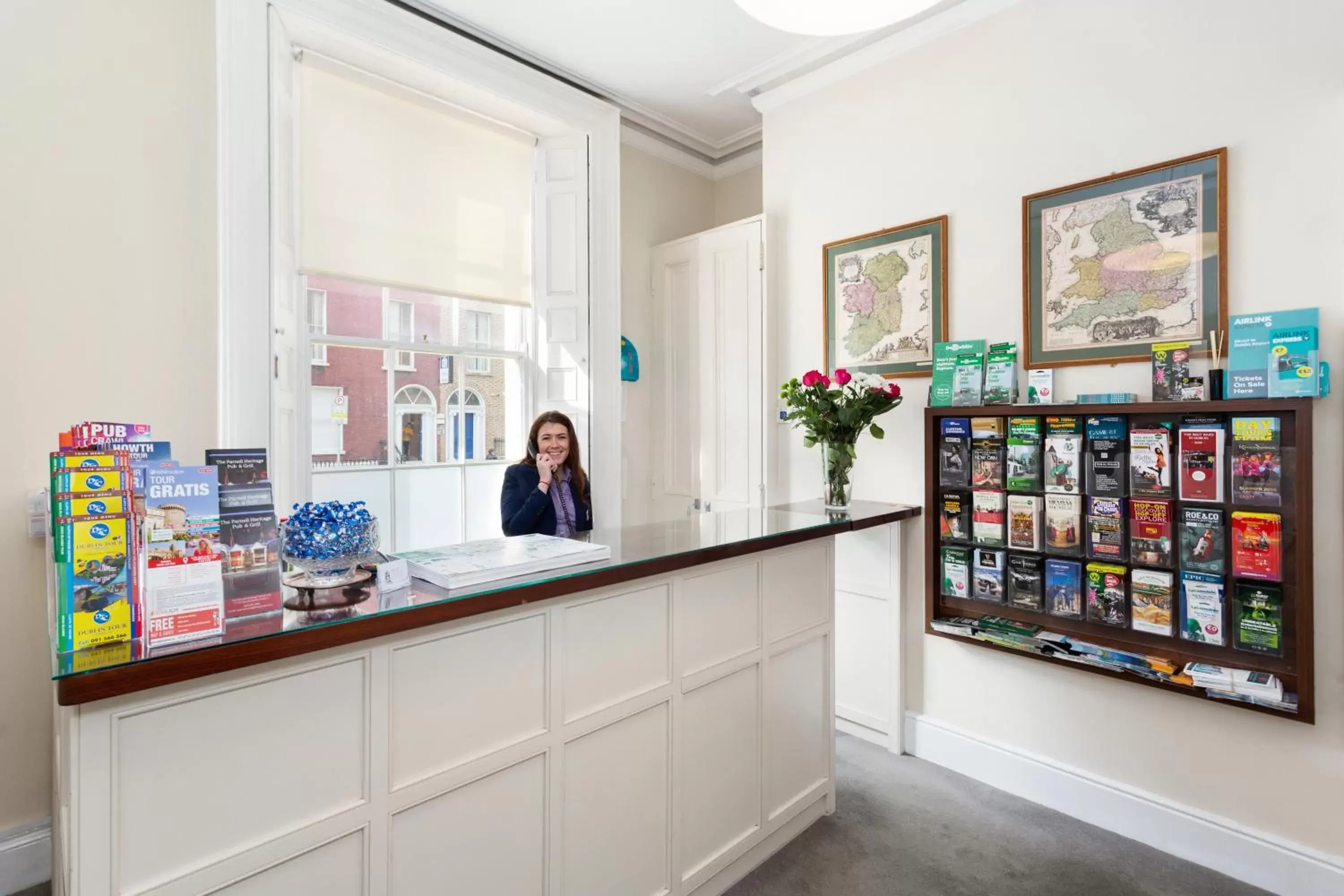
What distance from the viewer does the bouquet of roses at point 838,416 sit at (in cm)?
259

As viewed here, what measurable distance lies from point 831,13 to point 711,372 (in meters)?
2.09

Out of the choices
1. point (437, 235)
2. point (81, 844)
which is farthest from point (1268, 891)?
point (437, 235)

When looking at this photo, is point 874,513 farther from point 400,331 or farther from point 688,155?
point 688,155

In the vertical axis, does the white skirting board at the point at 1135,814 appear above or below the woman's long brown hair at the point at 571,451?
below

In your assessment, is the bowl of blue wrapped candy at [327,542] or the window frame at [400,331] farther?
the window frame at [400,331]

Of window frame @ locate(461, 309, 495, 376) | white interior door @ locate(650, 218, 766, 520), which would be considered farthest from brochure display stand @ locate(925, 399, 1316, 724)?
window frame @ locate(461, 309, 495, 376)

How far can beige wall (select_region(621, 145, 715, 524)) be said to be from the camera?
3.86 metres

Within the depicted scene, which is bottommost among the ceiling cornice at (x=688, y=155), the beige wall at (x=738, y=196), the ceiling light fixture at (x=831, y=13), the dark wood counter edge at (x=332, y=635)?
the dark wood counter edge at (x=332, y=635)

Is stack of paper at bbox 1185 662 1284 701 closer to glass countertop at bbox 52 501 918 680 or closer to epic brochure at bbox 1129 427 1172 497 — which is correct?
epic brochure at bbox 1129 427 1172 497

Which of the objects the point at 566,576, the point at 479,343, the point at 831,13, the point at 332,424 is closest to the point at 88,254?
the point at 332,424

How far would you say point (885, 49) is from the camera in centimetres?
285

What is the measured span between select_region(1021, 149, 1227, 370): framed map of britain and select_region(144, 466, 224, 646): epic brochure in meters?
2.52

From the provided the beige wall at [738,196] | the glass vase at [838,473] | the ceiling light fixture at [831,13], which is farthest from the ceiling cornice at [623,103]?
the glass vase at [838,473]

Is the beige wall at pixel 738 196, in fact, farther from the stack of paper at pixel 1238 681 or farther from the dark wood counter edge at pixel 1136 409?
the stack of paper at pixel 1238 681
